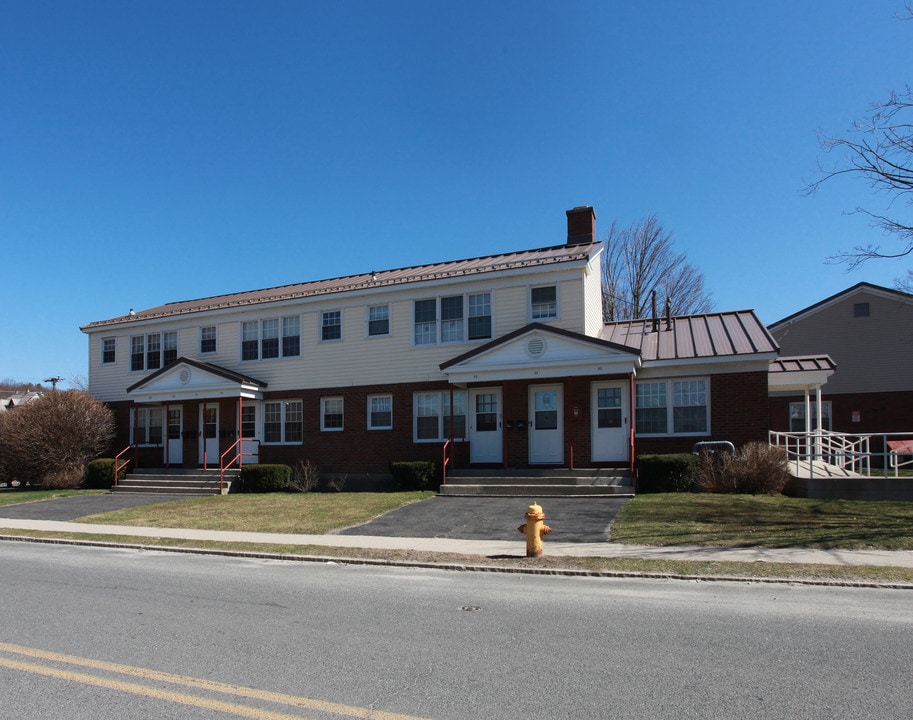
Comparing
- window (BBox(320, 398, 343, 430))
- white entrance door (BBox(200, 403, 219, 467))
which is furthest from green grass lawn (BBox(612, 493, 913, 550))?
white entrance door (BBox(200, 403, 219, 467))

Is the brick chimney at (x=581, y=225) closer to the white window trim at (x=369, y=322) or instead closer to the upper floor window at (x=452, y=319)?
the upper floor window at (x=452, y=319)

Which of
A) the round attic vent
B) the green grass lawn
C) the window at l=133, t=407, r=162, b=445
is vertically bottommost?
the green grass lawn

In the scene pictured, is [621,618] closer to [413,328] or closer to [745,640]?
[745,640]

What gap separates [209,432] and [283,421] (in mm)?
2984

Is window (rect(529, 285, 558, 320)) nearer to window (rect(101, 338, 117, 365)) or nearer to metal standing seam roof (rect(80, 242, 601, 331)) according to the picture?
metal standing seam roof (rect(80, 242, 601, 331))

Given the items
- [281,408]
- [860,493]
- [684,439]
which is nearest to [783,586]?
[860,493]

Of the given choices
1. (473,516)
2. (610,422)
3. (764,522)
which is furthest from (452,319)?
(764,522)

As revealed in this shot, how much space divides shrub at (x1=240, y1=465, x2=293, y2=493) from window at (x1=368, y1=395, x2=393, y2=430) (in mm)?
3099

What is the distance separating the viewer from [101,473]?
23.3m

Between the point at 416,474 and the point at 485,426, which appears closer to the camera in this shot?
the point at 416,474

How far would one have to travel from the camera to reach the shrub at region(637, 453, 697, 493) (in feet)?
55.5

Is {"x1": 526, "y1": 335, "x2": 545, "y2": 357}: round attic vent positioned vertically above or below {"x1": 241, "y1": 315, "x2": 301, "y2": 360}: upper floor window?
below


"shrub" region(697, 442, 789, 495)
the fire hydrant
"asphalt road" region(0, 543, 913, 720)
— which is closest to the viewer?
"asphalt road" region(0, 543, 913, 720)

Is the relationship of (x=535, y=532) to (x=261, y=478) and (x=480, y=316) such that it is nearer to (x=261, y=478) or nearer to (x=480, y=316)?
(x=480, y=316)
